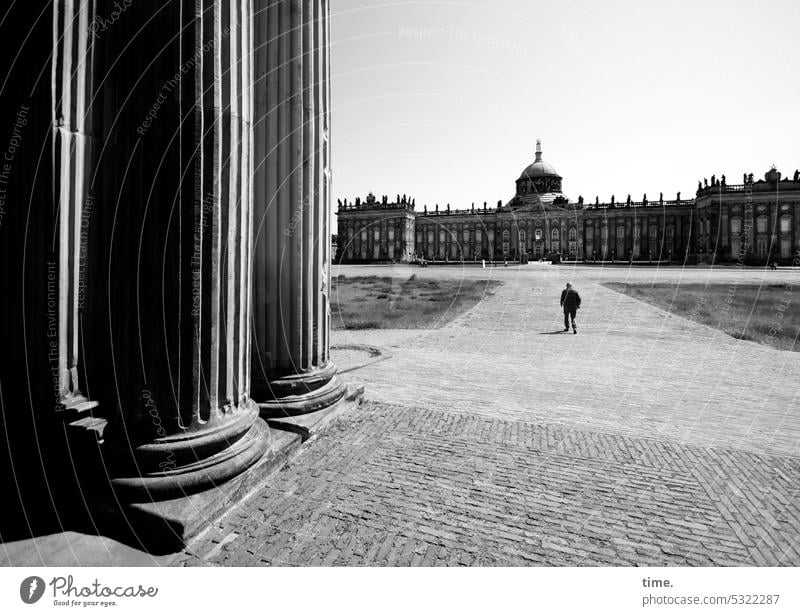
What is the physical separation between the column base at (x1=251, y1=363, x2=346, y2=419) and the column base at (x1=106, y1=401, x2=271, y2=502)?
4.14 ft

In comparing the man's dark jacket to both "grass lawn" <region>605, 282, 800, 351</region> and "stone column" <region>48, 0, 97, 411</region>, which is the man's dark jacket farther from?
"stone column" <region>48, 0, 97, 411</region>

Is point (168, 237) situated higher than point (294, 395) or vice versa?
point (168, 237)

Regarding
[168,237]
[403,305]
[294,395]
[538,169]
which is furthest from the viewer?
[538,169]

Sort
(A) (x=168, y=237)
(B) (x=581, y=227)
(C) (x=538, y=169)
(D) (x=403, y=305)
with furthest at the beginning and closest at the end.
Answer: (C) (x=538, y=169) → (B) (x=581, y=227) → (D) (x=403, y=305) → (A) (x=168, y=237)

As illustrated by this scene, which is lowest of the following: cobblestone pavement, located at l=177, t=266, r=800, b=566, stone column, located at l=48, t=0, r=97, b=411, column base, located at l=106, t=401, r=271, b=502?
cobblestone pavement, located at l=177, t=266, r=800, b=566

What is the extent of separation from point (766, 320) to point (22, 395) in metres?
18.0

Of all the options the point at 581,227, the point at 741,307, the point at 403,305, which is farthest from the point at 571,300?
the point at 581,227

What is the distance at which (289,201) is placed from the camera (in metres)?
4.86

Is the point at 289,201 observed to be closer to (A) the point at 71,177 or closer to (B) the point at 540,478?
(A) the point at 71,177

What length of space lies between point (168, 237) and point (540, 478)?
10.6ft

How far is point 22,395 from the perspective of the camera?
3.68 meters

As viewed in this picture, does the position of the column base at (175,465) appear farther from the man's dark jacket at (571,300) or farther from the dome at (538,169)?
the dome at (538,169)

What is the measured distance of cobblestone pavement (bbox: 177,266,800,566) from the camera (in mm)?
3004

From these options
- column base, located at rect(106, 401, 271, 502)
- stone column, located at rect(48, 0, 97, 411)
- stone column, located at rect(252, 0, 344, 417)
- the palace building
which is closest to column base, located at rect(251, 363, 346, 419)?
stone column, located at rect(252, 0, 344, 417)
